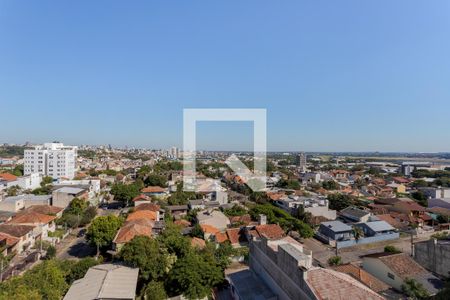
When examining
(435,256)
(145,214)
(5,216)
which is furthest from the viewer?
(145,214)

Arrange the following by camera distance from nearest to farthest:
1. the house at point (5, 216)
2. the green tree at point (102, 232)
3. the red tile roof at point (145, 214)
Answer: the green tree at point (102, 232) < the house at point (5, 216) < the red tile roof at point (145, 214)

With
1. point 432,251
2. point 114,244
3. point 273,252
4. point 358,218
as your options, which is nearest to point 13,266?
point 114,244

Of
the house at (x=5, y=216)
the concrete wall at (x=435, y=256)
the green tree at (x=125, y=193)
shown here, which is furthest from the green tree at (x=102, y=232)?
the concrete wall at (x=435, y=256)

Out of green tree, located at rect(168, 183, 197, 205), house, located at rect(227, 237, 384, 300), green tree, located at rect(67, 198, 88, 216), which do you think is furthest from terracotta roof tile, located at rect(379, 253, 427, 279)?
green tree, located at rect(67, 198, 88, 216)

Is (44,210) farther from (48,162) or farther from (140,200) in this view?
(48,162)

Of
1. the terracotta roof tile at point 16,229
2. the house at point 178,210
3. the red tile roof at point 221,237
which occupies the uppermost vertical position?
the terracotta roof tile at point 16,229

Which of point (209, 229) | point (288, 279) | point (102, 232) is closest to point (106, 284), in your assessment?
point (102, 232)

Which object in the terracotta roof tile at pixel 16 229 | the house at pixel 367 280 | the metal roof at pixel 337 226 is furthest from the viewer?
the metal roof at pixel 337 226

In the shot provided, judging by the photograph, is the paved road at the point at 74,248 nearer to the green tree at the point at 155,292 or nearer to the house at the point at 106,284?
the house at the point at 106,284

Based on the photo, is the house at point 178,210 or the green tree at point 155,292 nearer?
the green tree at point 155,292
